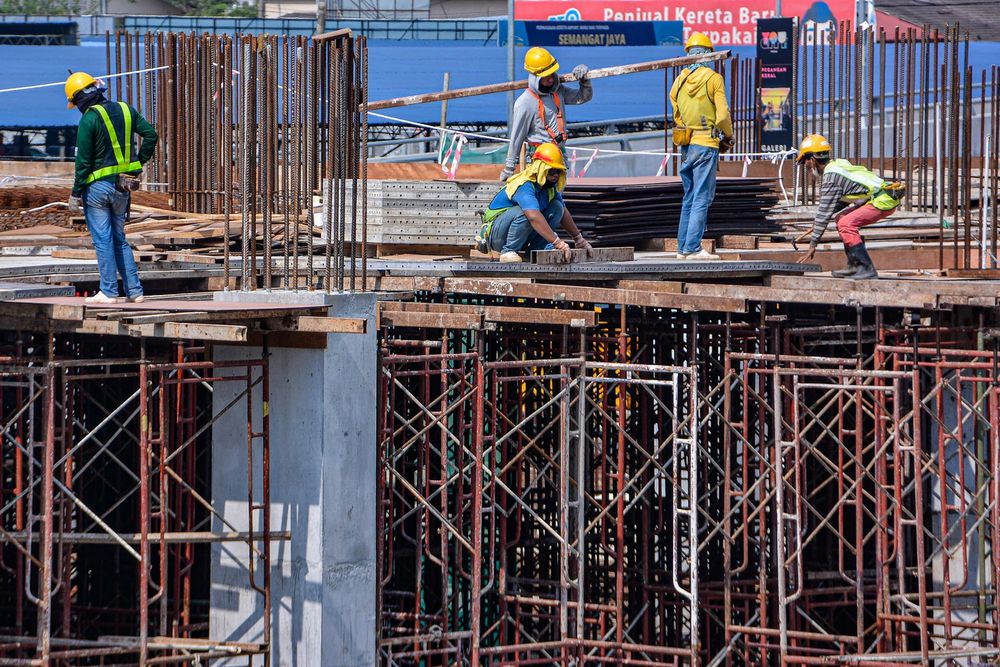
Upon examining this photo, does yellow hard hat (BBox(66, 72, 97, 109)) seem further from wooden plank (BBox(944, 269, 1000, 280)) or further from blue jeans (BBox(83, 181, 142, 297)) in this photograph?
wooden plank (BBox(944, 269, 1000, 280))

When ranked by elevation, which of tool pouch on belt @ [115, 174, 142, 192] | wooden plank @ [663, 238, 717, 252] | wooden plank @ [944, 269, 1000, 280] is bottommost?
wooden plank @ [944, 269, 1000, 280]

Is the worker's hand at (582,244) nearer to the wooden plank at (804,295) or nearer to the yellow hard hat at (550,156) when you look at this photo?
the yellow hard hat at (550,156)

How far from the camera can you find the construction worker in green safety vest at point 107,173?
12.9m

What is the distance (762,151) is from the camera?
25.2 m

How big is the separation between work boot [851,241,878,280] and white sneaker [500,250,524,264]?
10.2 ft

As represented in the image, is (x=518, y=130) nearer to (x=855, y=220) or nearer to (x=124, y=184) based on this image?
(x=855, y=220)

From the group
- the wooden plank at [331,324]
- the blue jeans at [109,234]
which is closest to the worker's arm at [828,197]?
the wooden plank at [331,324]

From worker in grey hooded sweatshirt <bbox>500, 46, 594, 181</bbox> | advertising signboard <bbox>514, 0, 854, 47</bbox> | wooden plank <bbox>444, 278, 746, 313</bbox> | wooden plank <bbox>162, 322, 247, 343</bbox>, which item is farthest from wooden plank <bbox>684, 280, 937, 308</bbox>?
advertising signboard <bbox>514, 0, 854, 47</bbox>

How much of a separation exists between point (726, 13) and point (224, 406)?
27.3m

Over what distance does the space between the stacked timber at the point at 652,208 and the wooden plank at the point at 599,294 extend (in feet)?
7.10

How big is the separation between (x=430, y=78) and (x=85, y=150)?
18.9 metres

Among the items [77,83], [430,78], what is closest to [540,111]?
[77,83]

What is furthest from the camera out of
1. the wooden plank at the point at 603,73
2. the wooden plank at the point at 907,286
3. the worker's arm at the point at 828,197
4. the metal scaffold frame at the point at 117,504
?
the wooden plank at the point at 603,73

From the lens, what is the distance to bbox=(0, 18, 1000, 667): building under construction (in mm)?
12742
